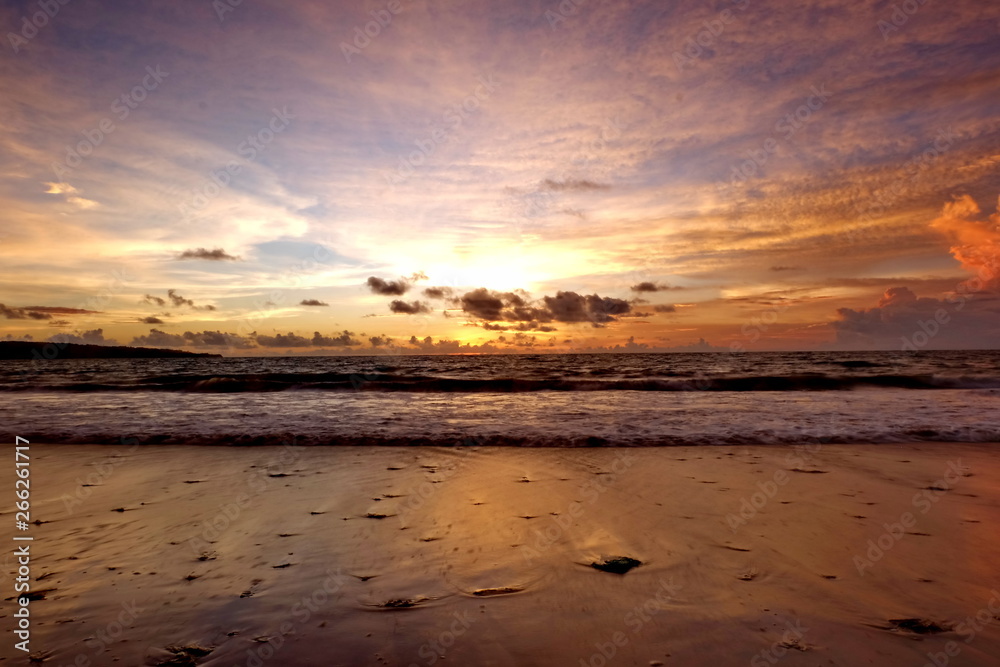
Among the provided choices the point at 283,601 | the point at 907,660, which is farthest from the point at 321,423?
the point at 907,660

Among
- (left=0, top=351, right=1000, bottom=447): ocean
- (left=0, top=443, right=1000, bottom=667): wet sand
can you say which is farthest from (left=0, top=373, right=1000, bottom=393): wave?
(left=0, top=443, right=1000, bottom=667): wet sand

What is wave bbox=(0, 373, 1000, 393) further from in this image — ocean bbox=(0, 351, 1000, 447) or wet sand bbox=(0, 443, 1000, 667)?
wet sand bbox=(0, 443, 1000, 667)

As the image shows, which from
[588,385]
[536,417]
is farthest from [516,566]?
[588,385]

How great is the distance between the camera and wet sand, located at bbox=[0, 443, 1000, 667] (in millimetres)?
3496

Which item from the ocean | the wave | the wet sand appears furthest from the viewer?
the wave

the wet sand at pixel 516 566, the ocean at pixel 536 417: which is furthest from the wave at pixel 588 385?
the wet sand at pixel 516 566

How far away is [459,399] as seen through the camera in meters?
22.5

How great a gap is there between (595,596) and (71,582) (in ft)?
16.1

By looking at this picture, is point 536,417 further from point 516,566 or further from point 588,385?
point 588,385

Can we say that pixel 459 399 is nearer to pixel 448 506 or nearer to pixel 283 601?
A: pixel 448 506

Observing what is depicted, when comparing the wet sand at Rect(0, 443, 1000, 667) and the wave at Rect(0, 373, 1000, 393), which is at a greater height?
the wet sand at Rect(0, 443, 1000, 667)

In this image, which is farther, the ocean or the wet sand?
the ocean

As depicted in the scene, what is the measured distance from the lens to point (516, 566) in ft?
15.8

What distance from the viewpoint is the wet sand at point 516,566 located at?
3496 mm
